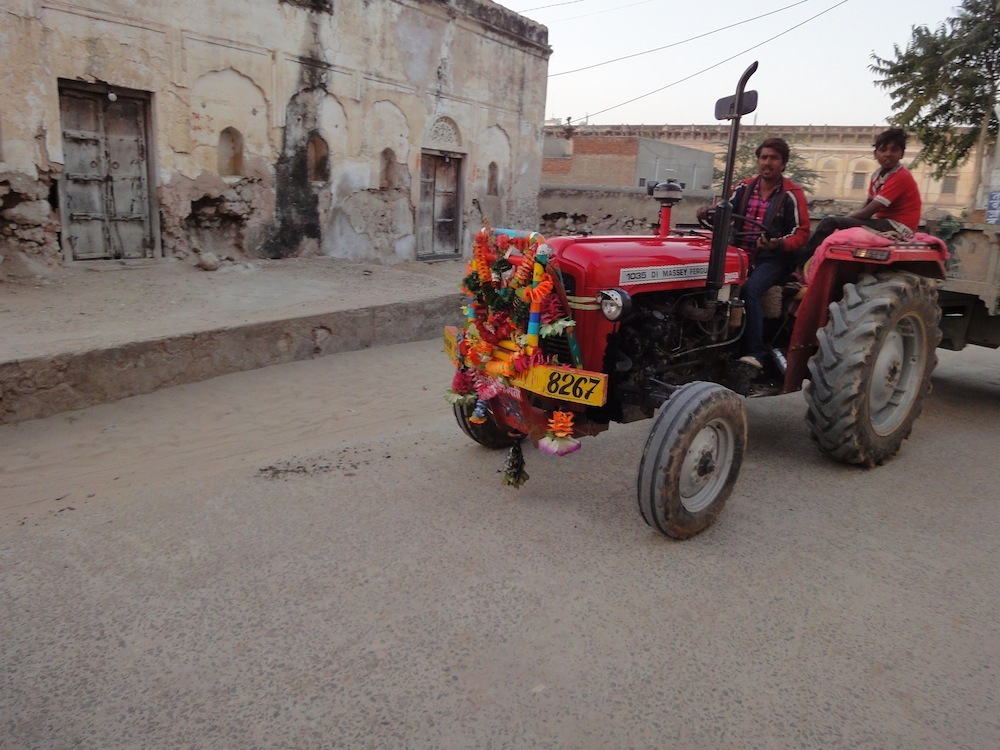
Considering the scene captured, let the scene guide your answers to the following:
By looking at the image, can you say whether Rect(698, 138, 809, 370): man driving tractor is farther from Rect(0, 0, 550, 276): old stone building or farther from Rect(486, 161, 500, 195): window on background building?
Rect(486, 161, 500, 195): window on background building

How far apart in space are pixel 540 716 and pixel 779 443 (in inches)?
139

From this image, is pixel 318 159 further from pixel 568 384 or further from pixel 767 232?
pixel 568 384

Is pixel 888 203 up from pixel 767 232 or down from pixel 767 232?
up

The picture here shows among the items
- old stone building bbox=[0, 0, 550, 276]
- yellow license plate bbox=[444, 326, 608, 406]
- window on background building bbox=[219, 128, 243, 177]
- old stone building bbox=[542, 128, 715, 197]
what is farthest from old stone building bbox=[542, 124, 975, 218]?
yellow license plate bbox=[444, 326, 608, 406]

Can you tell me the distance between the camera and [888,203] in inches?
209

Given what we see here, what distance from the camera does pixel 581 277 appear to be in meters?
3.75

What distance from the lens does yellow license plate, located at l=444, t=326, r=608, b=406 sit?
3.54 meters

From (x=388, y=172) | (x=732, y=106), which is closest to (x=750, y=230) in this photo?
(x=732, y=106)

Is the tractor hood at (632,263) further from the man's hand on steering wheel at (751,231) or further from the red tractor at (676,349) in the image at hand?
the man's hand on steering wheel at (751,231)

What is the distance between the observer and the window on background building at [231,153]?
9.66 m

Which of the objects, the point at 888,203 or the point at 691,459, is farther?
the point at 888,203

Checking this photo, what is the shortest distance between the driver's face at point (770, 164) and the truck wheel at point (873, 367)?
34.9 inches

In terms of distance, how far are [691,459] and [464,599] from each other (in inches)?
53.1

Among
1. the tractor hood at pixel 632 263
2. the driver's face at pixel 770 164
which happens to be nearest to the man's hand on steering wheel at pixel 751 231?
the driver's face at pixel 770 164
